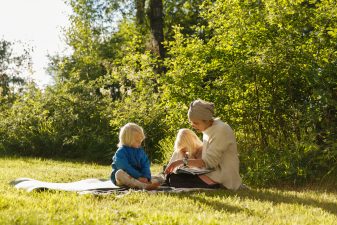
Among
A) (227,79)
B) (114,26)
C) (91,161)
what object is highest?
(114,26)

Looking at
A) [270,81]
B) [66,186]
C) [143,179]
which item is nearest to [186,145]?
[143,179]

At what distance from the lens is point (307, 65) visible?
8.80 meters

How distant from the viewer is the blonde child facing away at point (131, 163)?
6.66 meters

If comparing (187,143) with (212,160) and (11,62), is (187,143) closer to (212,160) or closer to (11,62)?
(212,160)

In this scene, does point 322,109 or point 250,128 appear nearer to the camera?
point 322,109

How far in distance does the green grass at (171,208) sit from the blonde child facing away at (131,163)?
503 mm

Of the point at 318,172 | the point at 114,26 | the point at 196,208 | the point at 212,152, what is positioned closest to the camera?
the point at 196,208

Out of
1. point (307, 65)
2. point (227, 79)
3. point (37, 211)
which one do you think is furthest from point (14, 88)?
point (37, 211)

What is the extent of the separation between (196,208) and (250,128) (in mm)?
4498

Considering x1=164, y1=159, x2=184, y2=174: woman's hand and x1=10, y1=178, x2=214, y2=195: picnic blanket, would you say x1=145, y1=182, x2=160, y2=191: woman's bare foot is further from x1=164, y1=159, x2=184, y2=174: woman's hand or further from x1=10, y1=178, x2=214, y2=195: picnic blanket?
Answer: x1=164, y1=159, x2=184, y2=174: woman's hand

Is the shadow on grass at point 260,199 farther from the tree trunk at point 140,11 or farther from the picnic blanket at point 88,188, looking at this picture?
the tree trunk at point 140,11

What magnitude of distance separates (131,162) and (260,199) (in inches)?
71.3

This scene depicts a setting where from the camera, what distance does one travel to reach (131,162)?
684cm

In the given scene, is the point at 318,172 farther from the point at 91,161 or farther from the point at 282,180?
the point at 91,161
